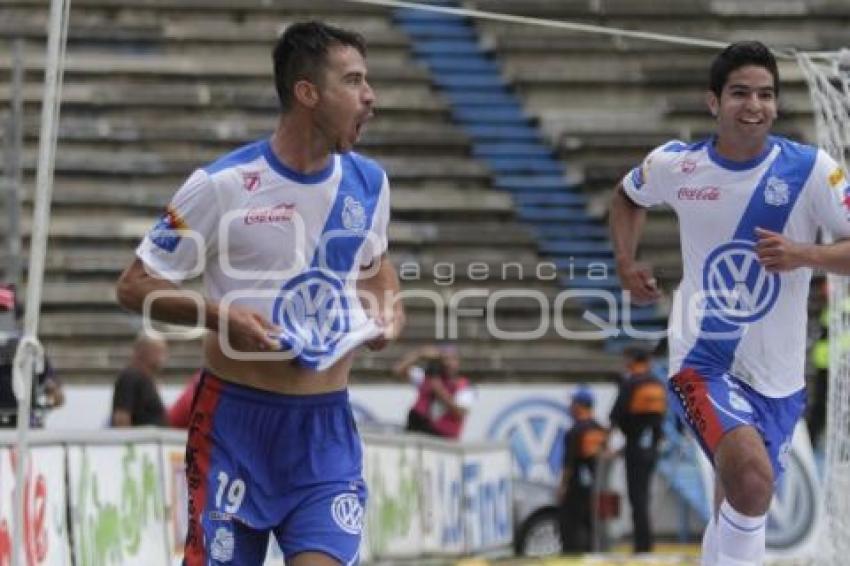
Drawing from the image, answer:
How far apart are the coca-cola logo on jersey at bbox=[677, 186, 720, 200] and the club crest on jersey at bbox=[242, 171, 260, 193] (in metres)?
2.55

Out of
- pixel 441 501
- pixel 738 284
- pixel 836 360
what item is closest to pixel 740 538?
pixel 738 284

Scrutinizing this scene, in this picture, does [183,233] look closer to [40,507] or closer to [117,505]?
[40,507]

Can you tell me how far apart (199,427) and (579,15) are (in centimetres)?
1876

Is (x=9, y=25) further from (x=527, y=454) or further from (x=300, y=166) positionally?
(x=300, y=166)

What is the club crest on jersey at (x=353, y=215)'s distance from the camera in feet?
23.3

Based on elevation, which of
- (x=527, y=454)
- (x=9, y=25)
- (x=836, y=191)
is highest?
(x=9, y=25)

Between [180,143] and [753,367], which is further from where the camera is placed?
[180,143]

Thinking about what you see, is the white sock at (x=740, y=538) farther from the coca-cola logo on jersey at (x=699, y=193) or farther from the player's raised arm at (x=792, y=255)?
the coca-cola logo on jersey at (x=699, y=193)

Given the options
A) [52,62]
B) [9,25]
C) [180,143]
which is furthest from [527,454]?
[52,62]

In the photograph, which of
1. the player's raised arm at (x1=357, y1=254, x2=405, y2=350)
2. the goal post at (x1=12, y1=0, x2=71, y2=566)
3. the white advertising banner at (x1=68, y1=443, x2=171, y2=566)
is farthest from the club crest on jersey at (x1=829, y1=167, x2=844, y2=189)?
the white advertising banner at (x1=68, y1=443, x2=171, y2=566)

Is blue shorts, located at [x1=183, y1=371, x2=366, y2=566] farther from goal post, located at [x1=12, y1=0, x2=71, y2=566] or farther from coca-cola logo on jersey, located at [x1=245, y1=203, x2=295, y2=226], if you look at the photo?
goal post, located at [x1=12, y1=0, x2=71, y2=566]

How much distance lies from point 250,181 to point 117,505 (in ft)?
19.4

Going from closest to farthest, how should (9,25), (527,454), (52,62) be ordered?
(52,62)
(527,454)
(9,25)

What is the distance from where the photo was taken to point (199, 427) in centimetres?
710
